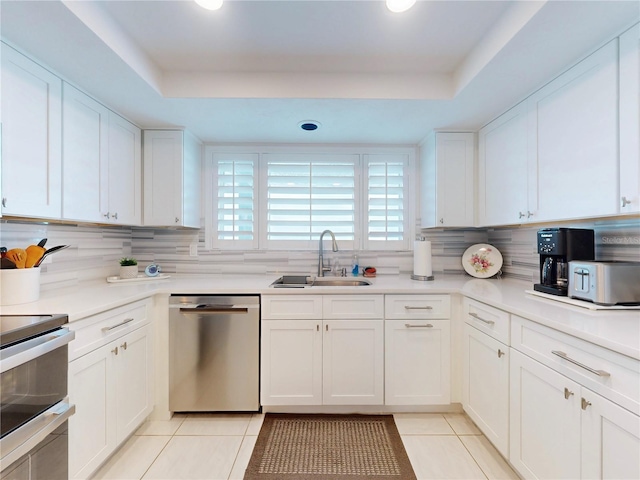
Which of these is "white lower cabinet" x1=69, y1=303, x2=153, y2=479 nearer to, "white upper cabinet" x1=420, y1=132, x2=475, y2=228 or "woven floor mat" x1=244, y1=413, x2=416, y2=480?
"woven floor mat" x1=244, y1=413, x2=416, y2=480

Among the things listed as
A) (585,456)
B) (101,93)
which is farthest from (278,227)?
(585,456)

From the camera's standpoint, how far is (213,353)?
2.06m

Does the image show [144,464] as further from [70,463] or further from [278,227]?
[278,227]

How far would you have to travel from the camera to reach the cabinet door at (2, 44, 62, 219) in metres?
1.36

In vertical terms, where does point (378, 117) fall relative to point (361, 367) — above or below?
above

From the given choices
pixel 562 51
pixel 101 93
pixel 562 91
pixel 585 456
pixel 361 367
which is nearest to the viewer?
pixel 585 456

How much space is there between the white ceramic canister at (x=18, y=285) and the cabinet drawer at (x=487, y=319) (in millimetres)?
2418

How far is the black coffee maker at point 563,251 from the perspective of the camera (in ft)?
5.31

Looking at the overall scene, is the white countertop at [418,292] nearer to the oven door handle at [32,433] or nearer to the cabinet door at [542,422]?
the cabinet door at [542,422]

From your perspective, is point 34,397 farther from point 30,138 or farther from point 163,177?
point 163,177

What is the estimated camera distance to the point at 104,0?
137 cm

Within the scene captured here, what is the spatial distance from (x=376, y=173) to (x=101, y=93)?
210 centimetres

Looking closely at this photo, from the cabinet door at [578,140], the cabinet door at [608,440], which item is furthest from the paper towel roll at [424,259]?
the cabinet door at [608,440]

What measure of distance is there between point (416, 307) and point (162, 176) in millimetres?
2197
